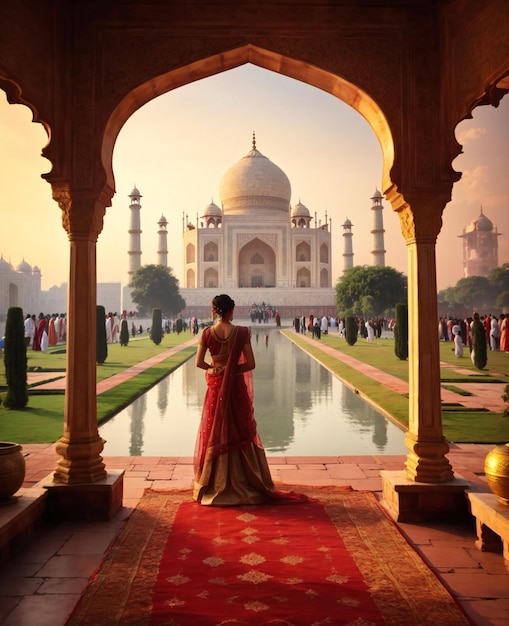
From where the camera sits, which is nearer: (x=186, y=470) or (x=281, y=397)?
(x=186, y=470)

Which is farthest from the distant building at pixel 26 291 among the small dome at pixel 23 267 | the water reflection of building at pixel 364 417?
the water reflection of building at pixel 364 417

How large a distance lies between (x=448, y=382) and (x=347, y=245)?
3406cm

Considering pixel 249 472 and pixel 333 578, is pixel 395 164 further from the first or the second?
pixel 333 578

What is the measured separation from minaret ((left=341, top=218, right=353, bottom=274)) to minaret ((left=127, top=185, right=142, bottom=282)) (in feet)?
46.0

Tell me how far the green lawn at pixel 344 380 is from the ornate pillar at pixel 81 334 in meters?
1.92

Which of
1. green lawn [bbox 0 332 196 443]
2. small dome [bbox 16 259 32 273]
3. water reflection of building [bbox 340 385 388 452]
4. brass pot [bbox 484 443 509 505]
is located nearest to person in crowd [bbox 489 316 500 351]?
green lawn [bbox 0 332 196 443]

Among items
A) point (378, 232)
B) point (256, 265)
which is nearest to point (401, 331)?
point (378, 232)

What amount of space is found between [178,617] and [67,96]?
8.70 feet

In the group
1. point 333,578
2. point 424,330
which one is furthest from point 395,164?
point 333,578

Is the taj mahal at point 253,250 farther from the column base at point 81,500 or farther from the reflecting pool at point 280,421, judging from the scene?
the column base at point 81,500

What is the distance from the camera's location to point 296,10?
3.37 metres

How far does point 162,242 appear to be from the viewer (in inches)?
1575

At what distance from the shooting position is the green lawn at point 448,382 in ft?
17.2

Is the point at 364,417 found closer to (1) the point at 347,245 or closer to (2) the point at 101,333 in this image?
(2) the point at 101,333
